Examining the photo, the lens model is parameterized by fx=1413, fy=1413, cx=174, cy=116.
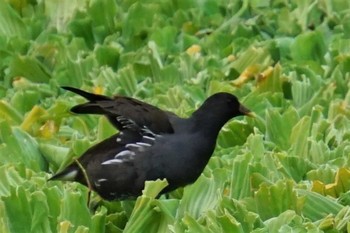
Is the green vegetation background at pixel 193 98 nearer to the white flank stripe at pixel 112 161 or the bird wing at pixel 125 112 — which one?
the white flank stripe at pixel 112 161

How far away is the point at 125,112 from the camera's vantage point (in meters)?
4.86

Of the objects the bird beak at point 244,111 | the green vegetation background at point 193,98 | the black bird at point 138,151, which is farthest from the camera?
the bird beak at point 244,111

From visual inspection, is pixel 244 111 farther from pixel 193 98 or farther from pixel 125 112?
pixel 193 98

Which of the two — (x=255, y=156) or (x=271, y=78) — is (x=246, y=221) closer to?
(x=255, y=156)

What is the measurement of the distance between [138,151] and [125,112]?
142 mm

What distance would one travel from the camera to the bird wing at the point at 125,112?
4.83 meters

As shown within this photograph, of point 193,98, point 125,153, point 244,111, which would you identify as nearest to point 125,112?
point 125,153

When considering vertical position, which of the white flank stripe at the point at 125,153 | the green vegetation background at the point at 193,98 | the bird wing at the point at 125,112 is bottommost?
the green vegetation background at the point at 193,98

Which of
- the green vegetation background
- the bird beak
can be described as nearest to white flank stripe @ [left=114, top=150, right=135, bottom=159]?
the green vegetation background

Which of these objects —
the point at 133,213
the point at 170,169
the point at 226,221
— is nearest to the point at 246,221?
the point at 226,221

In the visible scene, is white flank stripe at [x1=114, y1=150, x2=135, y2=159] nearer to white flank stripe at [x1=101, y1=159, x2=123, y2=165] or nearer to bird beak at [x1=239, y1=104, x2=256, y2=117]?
white flank stripe at [x1=101, y1=159, x2=123, y2=165]

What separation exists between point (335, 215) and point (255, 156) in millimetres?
634

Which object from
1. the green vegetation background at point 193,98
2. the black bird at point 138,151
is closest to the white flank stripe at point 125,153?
the black bird at point 138,151

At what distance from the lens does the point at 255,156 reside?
4.89 metres
